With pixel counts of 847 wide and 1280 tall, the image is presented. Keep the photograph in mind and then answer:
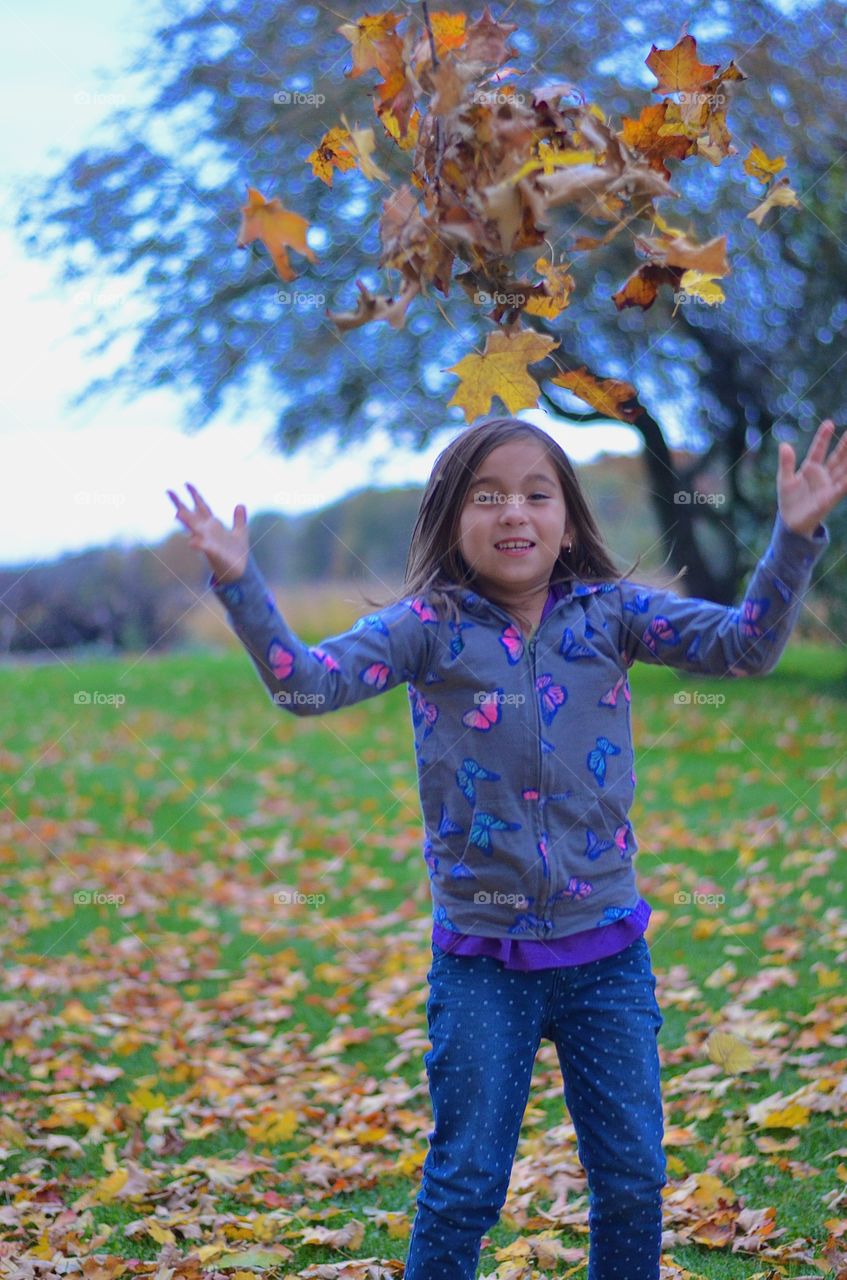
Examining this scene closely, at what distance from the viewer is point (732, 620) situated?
2.17 meters

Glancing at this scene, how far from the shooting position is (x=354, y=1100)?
12.2 ft

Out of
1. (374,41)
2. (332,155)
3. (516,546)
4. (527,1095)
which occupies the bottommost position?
(527,1095)

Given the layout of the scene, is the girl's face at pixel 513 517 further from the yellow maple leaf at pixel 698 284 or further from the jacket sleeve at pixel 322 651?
the yellow maple leaf at pixel 698 284

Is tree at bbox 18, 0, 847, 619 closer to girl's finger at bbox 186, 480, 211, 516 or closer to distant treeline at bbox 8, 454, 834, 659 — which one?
distant treeline at bbox 8, 454, 834, 659

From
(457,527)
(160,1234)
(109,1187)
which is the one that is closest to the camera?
(457,527)

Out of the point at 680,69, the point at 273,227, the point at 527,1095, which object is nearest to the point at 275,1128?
the point at 527,1095

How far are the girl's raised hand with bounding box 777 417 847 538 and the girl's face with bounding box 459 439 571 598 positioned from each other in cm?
40

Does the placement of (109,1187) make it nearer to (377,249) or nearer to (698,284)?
(698,284)

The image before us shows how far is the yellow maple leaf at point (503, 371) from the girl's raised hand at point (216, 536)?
43 centimetres

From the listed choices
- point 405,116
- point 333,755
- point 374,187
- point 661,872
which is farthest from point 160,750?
point 405,116

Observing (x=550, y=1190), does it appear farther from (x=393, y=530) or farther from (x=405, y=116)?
(x=393, y=530)

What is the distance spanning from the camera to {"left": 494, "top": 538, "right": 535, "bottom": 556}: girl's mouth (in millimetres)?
2217

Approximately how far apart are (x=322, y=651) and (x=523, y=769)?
1.33 ft

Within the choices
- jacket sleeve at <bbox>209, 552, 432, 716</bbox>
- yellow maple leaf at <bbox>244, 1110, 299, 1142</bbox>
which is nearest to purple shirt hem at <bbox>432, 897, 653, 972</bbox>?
jacket sleeve at <bbox>209, 552, 432, 716</bbox>
